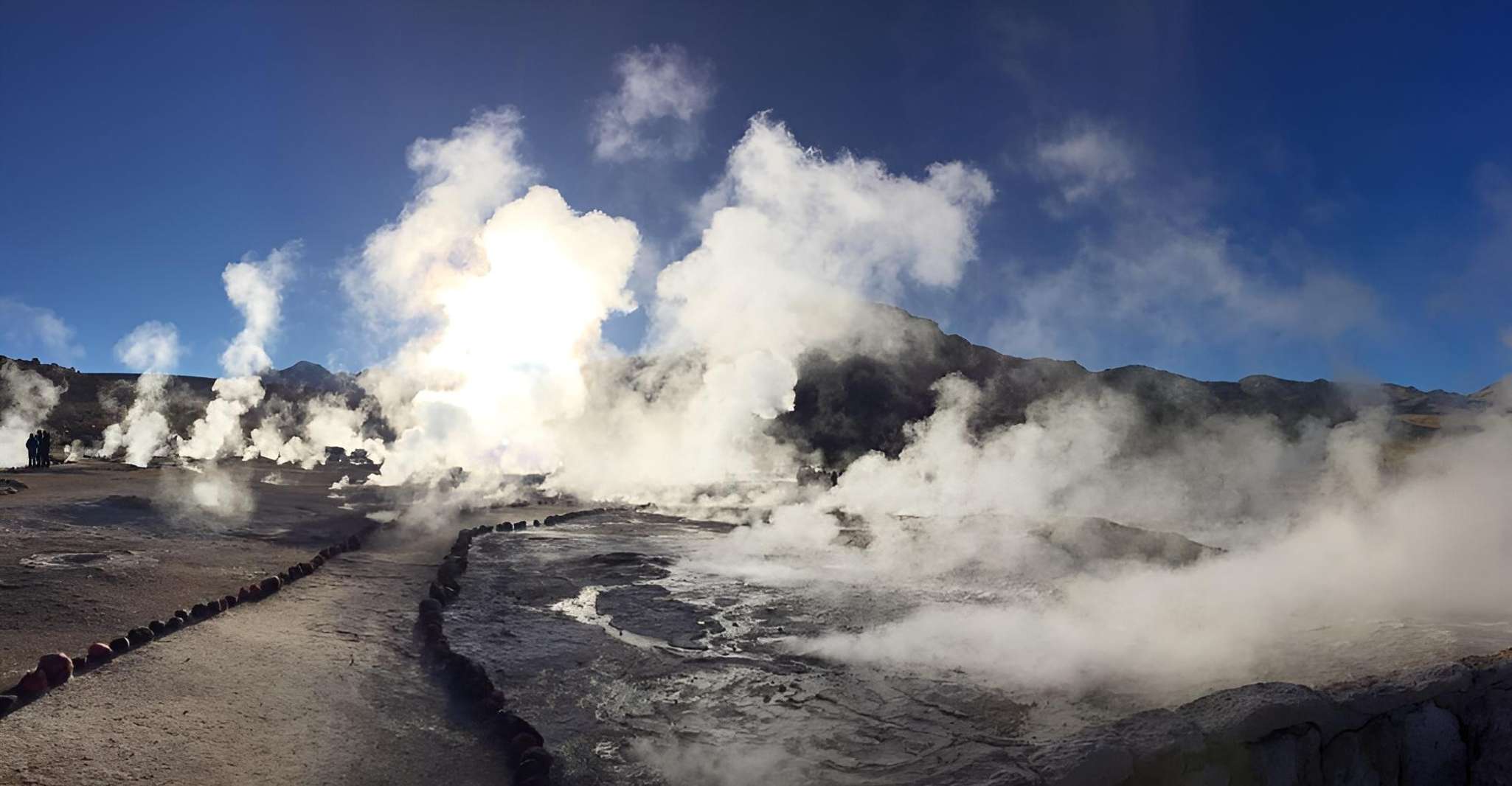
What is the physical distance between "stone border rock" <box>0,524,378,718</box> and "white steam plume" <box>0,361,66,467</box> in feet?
151

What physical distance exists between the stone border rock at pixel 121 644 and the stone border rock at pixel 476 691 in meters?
2.46

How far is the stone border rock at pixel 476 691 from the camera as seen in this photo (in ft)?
22.4

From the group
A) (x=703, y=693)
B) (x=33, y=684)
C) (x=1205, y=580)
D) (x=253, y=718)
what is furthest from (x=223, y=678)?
(x=1205, y=580)

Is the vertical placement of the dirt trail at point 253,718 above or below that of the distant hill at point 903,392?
below

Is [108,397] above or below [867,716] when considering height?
above

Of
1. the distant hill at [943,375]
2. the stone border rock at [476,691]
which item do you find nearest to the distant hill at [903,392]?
the distant hill at [943,375]

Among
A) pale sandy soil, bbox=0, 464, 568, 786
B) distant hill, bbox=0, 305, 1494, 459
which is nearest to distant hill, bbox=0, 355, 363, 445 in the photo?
distant hill, bbox=0, 305, 1494, 459

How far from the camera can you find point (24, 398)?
204 ft

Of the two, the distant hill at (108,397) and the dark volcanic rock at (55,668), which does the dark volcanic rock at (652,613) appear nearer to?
the dark volcanic rock at (55,668)

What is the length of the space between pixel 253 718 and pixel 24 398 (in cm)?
7651

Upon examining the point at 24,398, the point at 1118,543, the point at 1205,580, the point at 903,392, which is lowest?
the point at 1205,580

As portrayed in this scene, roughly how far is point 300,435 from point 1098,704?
263 ft

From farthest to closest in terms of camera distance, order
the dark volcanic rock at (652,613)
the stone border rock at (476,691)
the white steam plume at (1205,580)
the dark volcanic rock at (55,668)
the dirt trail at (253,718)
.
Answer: the dark volcanic rock at (652,613), the white steam plume at (1205,580), the dark volcanic rock at (55,668), the stone border rock at (476,691), the dirt trail at (253,718)

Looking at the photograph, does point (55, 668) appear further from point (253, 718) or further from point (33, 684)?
point (253, 718)
